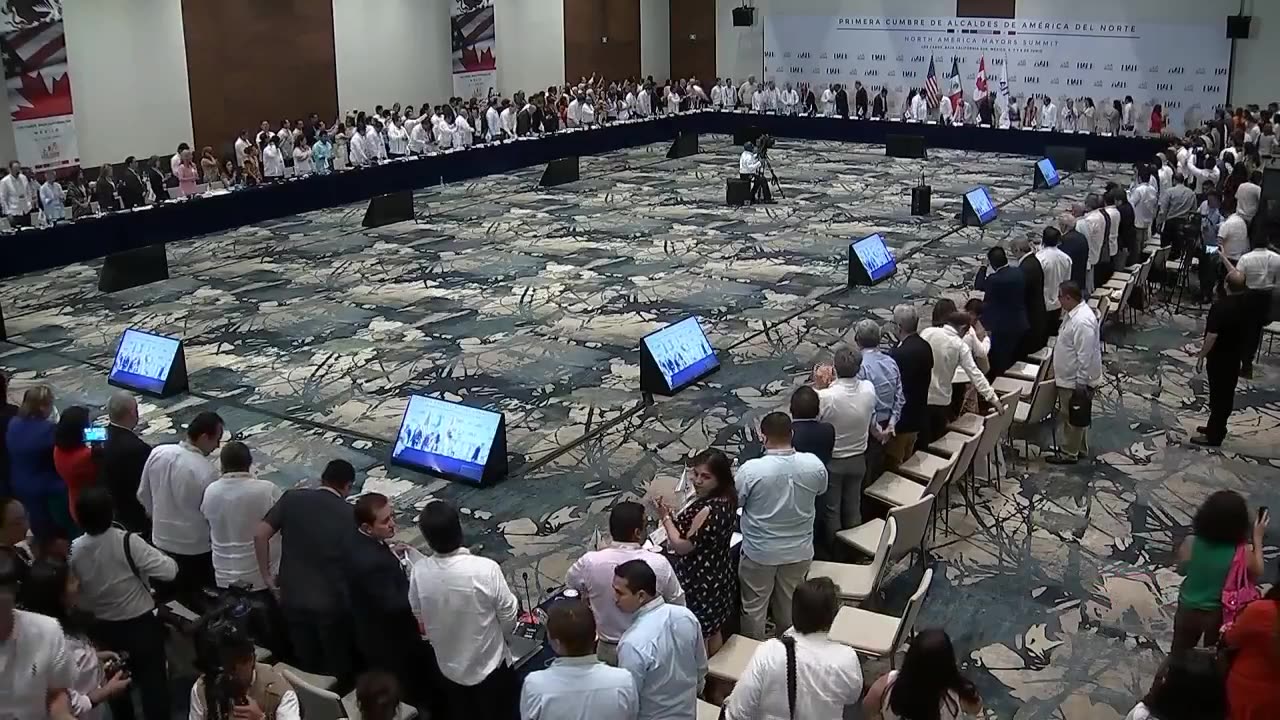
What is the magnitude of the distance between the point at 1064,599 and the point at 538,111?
20.8 metres

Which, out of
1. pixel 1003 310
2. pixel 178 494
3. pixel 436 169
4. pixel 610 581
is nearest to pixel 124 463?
pixel 178 494

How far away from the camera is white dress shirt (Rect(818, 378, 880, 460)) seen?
23.0 feet

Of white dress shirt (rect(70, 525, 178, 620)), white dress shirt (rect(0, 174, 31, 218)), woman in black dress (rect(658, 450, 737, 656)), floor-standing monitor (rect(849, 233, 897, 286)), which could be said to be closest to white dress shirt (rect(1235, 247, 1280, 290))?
floor-standing monitor (rect(849, 233, 897, 286))

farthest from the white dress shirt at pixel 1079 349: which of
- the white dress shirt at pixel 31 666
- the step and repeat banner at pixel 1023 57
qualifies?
the step and repeat banner at pixel 1023 57

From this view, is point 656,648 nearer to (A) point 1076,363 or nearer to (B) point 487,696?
(B) point 487,696

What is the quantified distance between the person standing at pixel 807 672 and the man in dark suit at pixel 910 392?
3.72 meters

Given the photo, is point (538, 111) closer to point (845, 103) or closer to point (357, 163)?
point (357, 163)

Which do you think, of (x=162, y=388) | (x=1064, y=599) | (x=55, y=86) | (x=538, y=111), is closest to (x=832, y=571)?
(x=1064, y=599)

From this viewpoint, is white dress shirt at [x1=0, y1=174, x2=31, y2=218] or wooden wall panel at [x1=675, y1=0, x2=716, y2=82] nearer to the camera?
white dress shirt at [x1=0, y1=174, x2=31, y2=218]

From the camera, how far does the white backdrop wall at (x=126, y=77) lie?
A: 1923 cm

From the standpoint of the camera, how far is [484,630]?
489cm

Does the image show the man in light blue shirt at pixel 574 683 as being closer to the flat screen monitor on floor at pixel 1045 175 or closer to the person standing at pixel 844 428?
Result: the person standing at pixel 844 428

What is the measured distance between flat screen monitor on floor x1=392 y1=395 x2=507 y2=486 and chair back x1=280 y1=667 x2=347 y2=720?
4.00 metres

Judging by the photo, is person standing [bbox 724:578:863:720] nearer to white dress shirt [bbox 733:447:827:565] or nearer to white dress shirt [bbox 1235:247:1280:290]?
white dress shirt [bbox 733:447:827:565]
